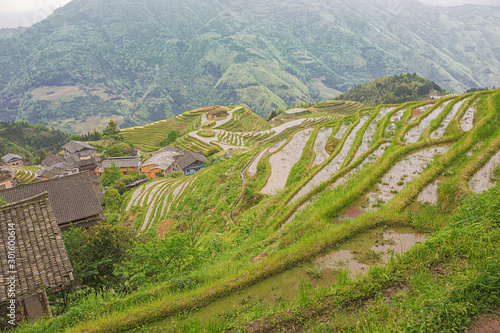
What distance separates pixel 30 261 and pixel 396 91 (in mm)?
125198

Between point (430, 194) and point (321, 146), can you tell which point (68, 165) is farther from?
point (430, 194)

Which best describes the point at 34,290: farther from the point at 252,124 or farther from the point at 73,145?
the point at 252,124

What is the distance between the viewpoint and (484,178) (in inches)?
313

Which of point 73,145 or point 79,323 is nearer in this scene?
point 79,323

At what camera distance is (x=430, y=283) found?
13.1ft

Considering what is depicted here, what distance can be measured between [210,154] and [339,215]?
62267 mm

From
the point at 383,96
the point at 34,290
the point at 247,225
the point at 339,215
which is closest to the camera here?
the point at 34,290

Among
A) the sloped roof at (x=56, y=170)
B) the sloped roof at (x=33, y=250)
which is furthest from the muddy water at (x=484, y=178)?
the sloped roof at (x=56, y=170)

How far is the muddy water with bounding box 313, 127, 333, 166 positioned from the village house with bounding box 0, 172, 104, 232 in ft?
55.1

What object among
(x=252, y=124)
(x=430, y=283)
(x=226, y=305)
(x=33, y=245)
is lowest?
(x=252, y=124)

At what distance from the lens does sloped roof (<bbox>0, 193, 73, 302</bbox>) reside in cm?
666

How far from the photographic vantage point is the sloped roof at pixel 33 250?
666cm

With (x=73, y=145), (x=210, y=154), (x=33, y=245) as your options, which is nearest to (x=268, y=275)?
(x=33, y=245)

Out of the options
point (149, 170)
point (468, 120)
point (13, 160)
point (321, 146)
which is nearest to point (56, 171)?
point (149, 170)
